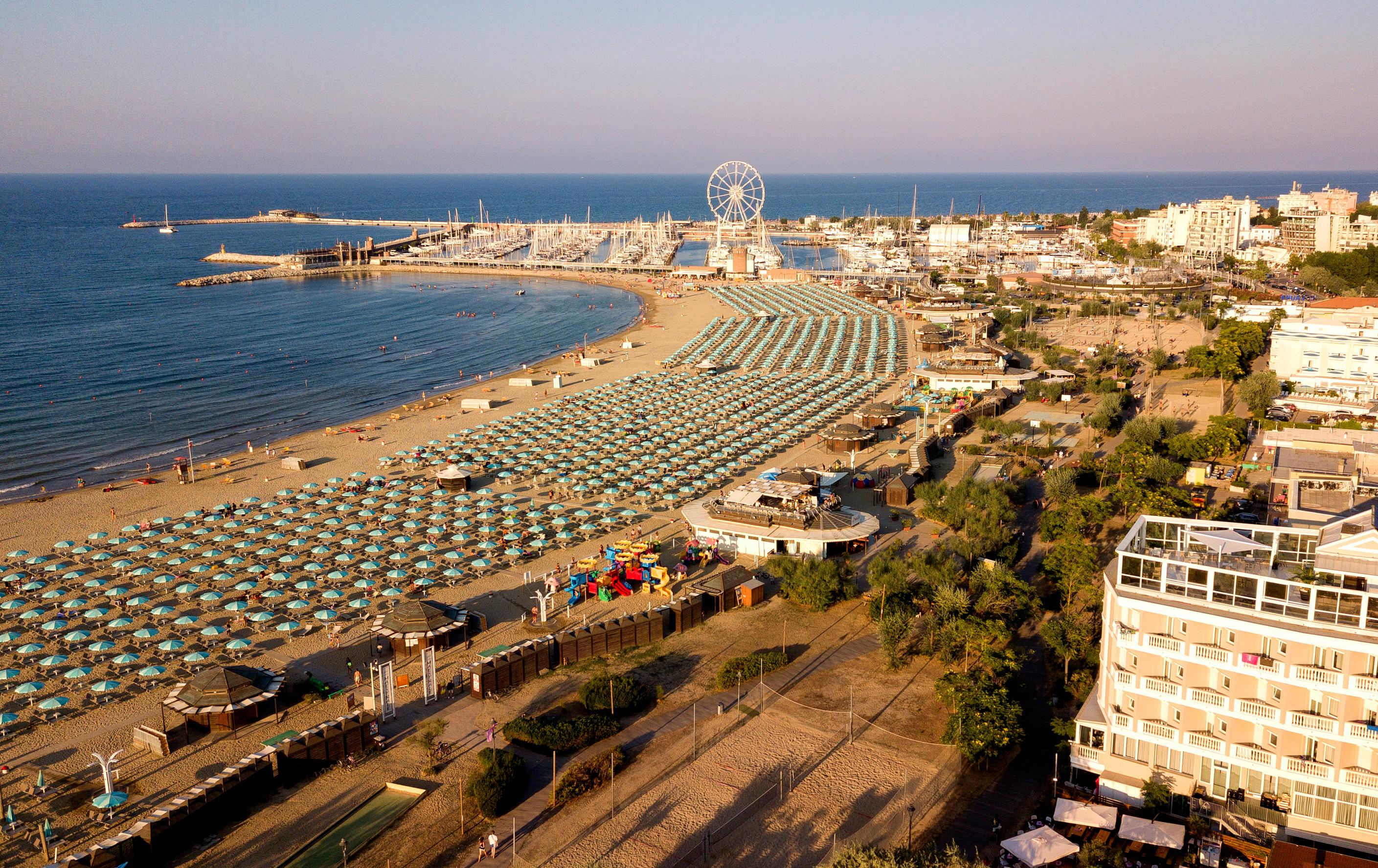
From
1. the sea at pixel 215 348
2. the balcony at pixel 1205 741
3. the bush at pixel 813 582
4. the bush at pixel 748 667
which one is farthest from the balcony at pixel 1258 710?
the sea at pixel 215 348

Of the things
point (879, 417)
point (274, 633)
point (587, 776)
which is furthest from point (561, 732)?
point (879, 417)

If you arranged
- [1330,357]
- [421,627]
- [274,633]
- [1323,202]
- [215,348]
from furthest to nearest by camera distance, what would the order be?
[1323,202]
[215,348]
[1330,357]
[274,633]
[421,627]

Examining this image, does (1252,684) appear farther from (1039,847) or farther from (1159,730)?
(1039,847)

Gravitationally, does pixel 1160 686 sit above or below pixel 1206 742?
above

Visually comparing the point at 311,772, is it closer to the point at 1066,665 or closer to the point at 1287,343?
the point at 1066,665

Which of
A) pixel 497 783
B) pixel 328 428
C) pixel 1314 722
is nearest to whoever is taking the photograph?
pixel 1314 722

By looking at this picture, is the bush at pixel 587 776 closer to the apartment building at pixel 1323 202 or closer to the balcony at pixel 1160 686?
the balcony at pixel 1160 686
